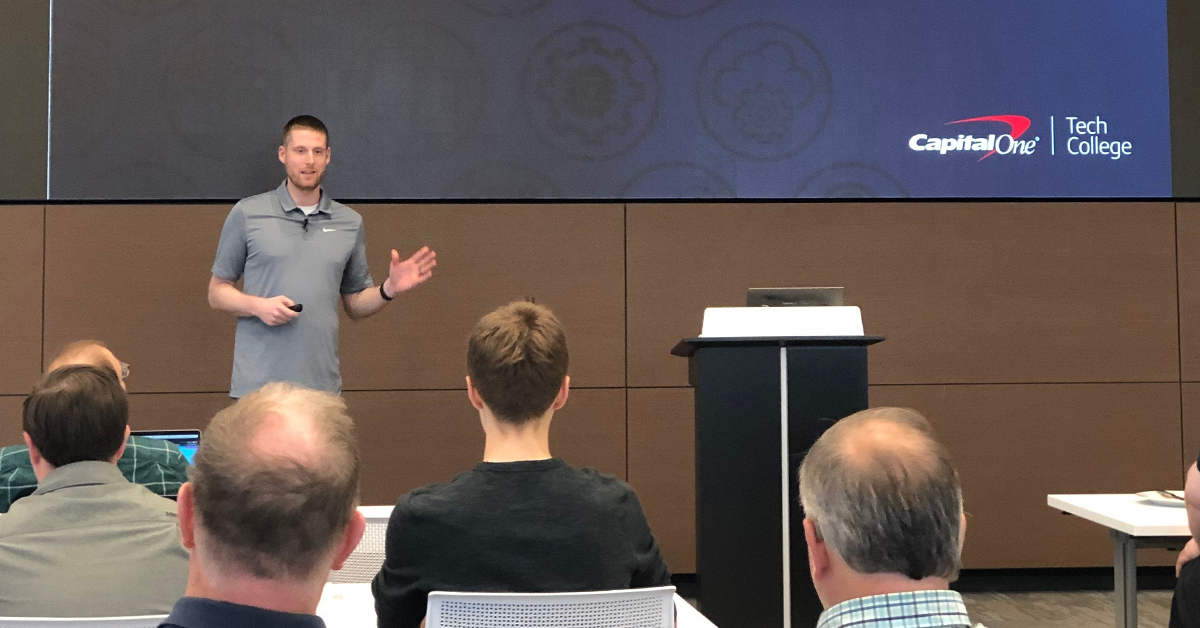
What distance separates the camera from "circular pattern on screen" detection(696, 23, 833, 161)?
17.0 ft

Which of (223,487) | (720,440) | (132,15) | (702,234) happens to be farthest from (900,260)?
(223,487)

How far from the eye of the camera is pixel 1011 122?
Result: 518cm

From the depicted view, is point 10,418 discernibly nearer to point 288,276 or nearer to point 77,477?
point 288,276

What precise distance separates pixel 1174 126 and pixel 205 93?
4.73 metres

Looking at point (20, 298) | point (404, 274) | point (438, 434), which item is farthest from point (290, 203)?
point (20, 298)

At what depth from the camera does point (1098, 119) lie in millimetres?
5199

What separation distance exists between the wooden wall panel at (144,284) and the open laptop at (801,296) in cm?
269

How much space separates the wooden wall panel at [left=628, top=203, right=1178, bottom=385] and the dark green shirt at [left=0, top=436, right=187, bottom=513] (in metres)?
2.89

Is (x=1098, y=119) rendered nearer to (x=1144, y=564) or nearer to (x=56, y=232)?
(x=1144, y=564)

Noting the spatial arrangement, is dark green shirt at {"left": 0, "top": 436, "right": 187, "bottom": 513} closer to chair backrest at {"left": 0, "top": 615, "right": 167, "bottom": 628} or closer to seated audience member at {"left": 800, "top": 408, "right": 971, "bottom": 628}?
chair backrest at {"left": 0, "top": 615, "right": 167, "bottom": 628}

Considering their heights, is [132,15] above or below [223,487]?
above

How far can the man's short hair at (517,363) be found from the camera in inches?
82.6

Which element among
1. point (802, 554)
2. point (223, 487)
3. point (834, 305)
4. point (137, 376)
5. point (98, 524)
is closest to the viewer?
point (223, 487)

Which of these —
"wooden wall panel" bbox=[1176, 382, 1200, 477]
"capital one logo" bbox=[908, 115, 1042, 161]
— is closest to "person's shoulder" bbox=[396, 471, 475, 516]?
"capital one logo" bbox=[908, 115, 1042, 161]
